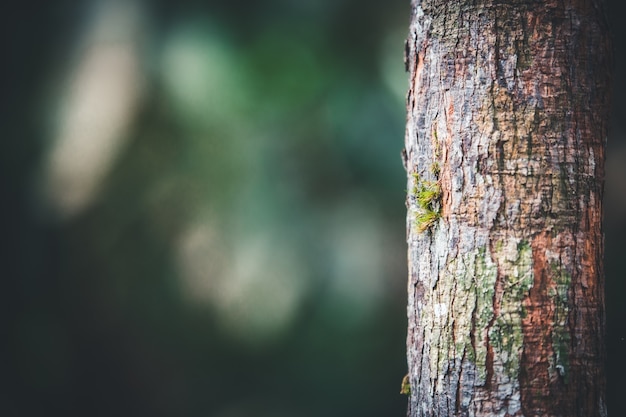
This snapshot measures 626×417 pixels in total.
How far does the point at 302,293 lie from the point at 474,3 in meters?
2.36

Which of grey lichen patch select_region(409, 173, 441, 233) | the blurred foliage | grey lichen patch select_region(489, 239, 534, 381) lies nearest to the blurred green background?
the blurred foliage

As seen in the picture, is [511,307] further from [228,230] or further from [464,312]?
[228,230]

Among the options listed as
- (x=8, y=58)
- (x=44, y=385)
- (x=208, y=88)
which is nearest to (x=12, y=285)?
(x=44, y=385)

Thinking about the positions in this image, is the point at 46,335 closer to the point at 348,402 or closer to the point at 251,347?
the point at 251,347

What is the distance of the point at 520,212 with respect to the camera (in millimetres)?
1251

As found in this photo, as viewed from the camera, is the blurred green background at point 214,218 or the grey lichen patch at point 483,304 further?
the blurred green background at point 214,218

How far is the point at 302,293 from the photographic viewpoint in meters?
3.39

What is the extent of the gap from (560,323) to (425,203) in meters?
0.40

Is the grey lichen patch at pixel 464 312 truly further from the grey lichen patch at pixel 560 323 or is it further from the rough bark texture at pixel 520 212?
the grey lichen patch at pixel 560 323

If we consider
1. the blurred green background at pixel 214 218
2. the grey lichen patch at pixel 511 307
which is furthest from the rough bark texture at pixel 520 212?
the blurred green background at pixel 214 218

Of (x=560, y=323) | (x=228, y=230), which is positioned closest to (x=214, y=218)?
(x=228, y=230)

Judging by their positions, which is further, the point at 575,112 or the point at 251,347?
the point at 251,347

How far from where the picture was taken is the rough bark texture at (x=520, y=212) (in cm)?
124

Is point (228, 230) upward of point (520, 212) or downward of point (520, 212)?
upward
